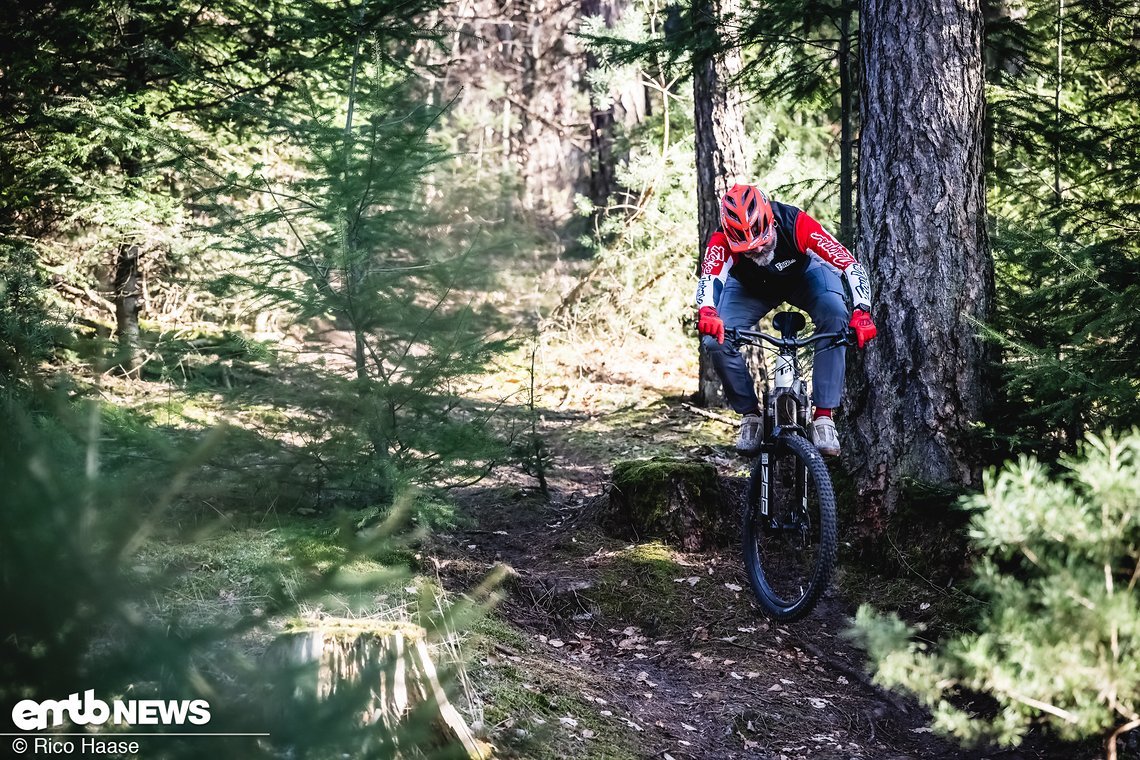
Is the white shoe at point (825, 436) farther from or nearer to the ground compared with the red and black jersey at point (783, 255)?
nearer to the ground

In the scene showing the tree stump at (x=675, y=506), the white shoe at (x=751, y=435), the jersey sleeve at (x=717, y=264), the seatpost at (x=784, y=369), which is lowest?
the tree stump at (x=675, y=506)

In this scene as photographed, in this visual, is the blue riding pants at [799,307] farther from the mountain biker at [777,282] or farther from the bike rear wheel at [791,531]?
the bike rear wheel at [791,531]

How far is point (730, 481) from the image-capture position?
7617 millimetres

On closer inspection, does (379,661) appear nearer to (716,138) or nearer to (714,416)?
(714,416)

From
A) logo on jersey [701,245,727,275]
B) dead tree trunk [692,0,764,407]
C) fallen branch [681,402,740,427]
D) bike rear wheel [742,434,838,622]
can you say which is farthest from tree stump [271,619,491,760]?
dead tree trunk [692,0,764,407]

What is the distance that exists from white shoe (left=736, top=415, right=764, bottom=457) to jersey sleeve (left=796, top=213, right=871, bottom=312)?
1.02 m

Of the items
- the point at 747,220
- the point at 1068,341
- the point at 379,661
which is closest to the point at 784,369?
the point at 747,220

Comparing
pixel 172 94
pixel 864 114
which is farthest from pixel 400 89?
pixel 172 94

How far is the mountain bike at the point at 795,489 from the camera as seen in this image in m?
5.28

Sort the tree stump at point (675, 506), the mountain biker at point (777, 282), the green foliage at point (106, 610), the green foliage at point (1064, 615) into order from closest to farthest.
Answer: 1. the green foliage at point (106, 610)
2. the green foliage at point (1064, 615)
3. the mountain biker at point (777, 282)
4. the tree stump at point (675, 506)

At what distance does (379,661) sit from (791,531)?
315cm

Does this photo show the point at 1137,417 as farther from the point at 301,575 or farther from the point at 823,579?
the point at 301,575

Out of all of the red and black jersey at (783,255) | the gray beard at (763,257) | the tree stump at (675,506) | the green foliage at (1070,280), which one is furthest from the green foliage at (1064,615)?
the tree stump at (675,506)

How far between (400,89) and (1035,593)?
5.37 m
